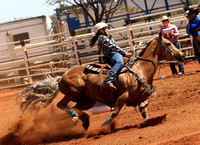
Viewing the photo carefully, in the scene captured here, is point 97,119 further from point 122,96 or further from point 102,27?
point 102,27

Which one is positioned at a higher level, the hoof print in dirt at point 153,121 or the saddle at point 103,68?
the saddle at point 103,68

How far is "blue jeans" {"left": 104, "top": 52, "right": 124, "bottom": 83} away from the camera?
6031 mm

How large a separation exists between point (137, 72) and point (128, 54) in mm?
413

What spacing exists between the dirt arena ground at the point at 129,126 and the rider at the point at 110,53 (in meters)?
0.95

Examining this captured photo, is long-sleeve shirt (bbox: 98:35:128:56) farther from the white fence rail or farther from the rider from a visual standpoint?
the white fence rail

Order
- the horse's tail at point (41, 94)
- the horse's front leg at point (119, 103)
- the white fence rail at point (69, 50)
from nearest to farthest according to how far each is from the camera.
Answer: the horse's front leg at point (119, 103) → the horse's tail at point (41, 94) → the white fence rail at point (69, 50)

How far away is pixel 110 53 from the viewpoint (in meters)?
6.30

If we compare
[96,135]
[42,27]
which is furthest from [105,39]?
[42,27]

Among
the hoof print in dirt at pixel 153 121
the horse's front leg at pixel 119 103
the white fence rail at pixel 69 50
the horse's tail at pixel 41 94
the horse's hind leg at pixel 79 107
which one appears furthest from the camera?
the white fence rail at pixel 69 50

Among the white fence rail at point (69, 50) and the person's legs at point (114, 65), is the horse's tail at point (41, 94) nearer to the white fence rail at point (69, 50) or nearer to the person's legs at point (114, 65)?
the person's legs at point (114, 65)

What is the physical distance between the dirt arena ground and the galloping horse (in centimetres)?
Answer: 46

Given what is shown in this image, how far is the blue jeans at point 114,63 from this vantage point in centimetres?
603

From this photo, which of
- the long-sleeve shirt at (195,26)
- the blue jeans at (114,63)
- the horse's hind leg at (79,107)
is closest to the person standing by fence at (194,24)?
the long-sleeve shirt at (195,26)

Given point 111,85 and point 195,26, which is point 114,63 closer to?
point 111,85
